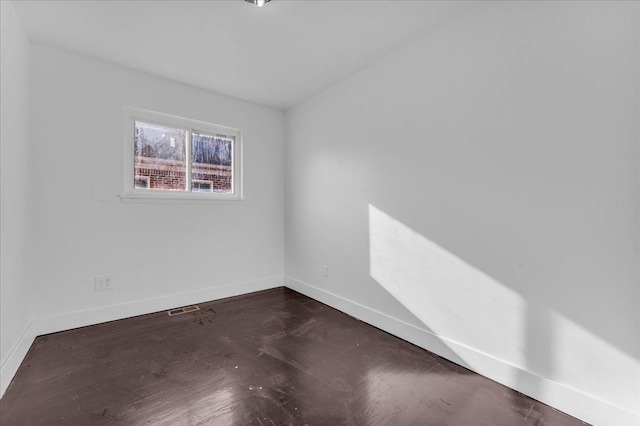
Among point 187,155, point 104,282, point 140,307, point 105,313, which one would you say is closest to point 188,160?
point 187,155

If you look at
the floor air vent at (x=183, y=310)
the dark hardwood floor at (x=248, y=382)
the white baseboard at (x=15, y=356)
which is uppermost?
the white baseboard at (x=15, y=356)

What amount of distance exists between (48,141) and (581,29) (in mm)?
3885

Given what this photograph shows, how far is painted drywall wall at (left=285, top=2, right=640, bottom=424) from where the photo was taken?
4.65 feet

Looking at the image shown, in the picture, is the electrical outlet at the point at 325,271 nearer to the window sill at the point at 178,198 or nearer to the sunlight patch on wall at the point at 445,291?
the sunlight patch on wall at the point at 445,291

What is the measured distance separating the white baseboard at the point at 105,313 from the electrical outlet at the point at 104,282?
188 mm

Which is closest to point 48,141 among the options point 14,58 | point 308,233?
point 14,58

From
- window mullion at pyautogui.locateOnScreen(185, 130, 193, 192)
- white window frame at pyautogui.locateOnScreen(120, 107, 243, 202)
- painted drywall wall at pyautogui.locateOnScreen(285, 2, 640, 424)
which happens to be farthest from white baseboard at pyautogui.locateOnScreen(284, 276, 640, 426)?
window mullion at pyautogui.locateOnScreen(185, 130, 193, 192)

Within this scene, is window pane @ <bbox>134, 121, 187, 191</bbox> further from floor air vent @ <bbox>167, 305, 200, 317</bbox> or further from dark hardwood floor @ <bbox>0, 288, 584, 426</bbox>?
dark hardwood floor @ <bbox>0, 288, 584, 426</bbox>

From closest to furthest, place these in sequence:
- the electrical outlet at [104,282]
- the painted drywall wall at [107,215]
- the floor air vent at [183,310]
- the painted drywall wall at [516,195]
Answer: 1. the painted drywall wall at [516,195]
2. the painted drywall wall at [107,215]
3. the electrical outlet at [104,282]
4. the floor air vent at [183,310]

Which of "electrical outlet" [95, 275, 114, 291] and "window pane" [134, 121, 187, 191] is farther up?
"window pane" [134, 121, 187, 191]

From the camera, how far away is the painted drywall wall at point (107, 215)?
7.97ft

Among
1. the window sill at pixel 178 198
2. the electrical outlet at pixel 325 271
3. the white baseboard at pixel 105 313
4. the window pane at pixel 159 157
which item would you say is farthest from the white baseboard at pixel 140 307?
the window pane at pixel 159 157

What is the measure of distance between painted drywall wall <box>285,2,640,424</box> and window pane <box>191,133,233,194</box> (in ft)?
5.84

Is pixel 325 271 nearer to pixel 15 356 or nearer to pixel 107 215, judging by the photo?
pixel 107 215
